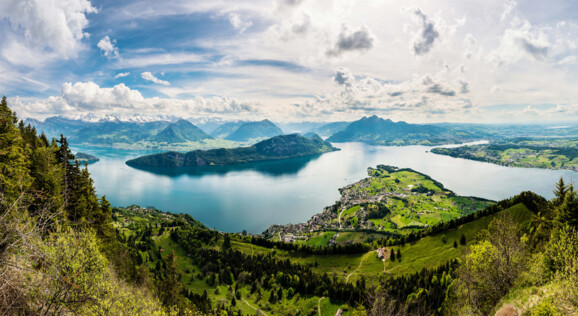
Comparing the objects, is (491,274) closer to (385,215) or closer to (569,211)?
(569,211)

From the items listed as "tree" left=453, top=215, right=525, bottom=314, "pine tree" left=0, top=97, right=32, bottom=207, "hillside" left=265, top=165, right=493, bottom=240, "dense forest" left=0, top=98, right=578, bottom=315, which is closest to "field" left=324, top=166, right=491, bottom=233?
"hillside" left=265, top=165, right=493, bottom=240

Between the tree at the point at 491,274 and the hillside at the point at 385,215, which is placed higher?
the tree at the point at 491,274

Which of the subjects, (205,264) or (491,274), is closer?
(491,274)

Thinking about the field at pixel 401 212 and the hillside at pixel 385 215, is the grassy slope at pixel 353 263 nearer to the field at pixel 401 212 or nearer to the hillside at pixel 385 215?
the hillside at pixel 385 215

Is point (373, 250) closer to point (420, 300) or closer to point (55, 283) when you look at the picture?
point (420, 300)

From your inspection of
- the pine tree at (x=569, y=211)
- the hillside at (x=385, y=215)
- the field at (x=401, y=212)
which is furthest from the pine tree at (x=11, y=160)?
the field at (x=401, y=212)

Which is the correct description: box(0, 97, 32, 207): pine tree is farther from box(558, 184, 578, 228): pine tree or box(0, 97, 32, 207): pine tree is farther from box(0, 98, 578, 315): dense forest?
box(558, 184, 578, 228): pine tree

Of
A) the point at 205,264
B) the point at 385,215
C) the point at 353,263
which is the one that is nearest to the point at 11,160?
the point at 205,264

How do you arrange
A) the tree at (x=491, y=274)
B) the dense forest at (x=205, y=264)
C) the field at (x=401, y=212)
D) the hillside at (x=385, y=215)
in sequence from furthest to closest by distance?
1. the field at (x=401, y=212)
2. the hillside at (x=385, y=215)
3. the tree at (x=491, y=274)
4. the dense forest at (x=205, y=264)
